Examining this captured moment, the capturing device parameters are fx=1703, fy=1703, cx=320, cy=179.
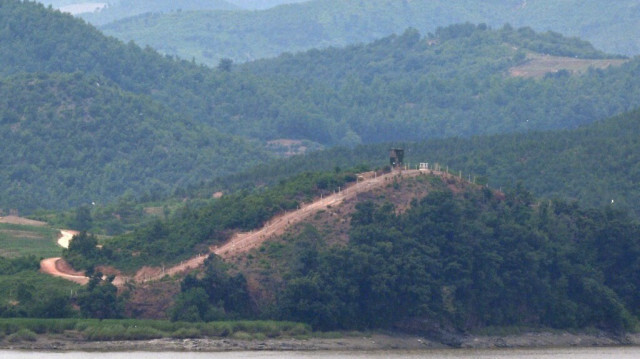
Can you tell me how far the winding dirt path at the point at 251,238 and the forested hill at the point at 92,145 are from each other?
59.3m

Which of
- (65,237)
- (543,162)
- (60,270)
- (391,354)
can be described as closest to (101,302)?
(60,270)

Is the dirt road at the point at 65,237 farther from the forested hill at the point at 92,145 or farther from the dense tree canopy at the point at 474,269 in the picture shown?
the forested hill at the point at 92,145

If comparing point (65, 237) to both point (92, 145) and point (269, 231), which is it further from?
point (92, 145)

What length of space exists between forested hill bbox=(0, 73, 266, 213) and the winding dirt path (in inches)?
2335

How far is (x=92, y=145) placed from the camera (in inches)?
6988

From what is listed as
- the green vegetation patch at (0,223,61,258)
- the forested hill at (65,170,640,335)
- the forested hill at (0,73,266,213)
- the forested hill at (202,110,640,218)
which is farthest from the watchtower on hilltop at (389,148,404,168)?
the forested hill at (0,73,266,213)

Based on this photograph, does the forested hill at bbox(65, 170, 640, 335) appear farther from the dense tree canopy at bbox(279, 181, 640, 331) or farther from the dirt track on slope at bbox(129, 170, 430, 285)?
the dirt track on slope at bbox(129, 170, 430, 285)

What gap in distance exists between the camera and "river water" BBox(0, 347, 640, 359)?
3302 inches

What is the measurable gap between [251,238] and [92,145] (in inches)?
3167

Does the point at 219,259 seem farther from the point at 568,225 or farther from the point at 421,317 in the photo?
the point at 568,225

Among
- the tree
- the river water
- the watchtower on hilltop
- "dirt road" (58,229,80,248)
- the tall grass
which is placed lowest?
the river water

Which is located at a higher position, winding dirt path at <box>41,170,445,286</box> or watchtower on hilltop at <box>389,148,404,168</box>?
watchtower on hilltop at <box>389,148,404,168</box>

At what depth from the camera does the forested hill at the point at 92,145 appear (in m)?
168

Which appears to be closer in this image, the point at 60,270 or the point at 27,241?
the point at 60,270
